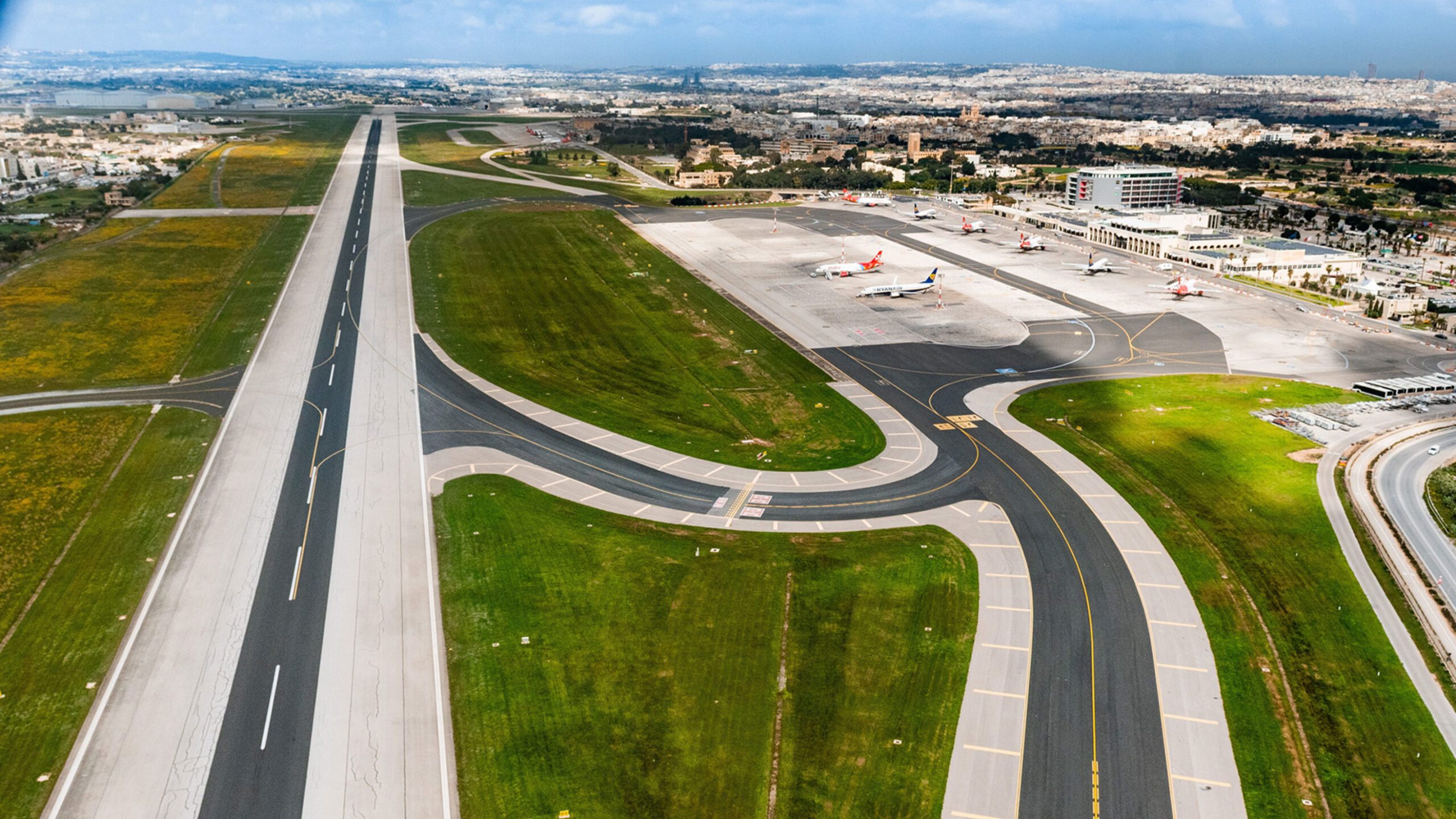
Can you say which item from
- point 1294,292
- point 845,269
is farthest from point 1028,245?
point 1294,292

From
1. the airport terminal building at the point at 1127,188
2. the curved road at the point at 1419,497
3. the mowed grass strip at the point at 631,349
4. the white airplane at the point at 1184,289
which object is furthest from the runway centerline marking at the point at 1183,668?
the airport terminal building at the point at 1127,188

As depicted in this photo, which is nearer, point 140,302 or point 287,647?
point 287,647

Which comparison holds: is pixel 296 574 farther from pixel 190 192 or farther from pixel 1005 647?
pixel 190 192

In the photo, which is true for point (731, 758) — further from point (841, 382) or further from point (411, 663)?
point (841, 382)

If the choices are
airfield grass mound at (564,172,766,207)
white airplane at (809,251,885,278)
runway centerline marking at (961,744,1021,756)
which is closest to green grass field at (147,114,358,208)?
airfield grass mound at (564,172,766,207)

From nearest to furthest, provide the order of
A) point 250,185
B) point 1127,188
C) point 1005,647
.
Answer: point 1005,647 → point 250,185 → point 1127,188

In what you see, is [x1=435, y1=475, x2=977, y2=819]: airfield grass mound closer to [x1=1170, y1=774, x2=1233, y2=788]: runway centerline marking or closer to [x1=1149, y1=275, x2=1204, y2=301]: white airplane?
[x1=1170, y1=774, x2=1233, y2=788]: runway centerline marking

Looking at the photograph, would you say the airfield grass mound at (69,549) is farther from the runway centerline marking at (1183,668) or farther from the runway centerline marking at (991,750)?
the runway centerline marking at (1183,668)
